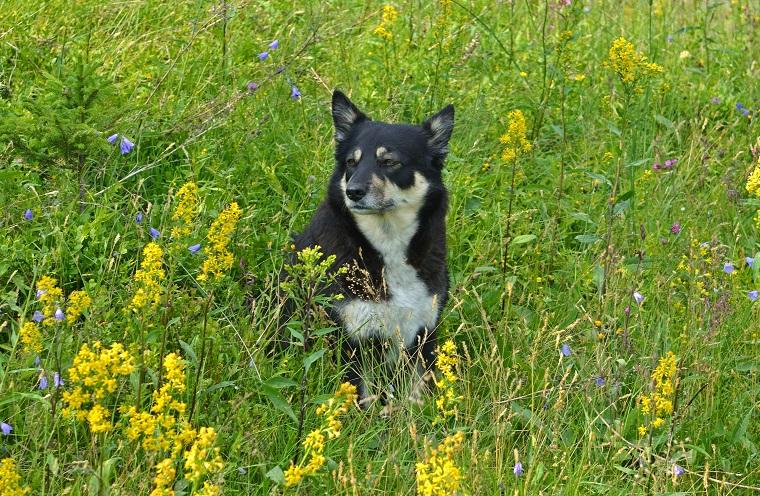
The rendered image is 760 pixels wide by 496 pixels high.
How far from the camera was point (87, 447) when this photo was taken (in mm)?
3139

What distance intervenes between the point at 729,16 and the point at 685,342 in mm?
4311

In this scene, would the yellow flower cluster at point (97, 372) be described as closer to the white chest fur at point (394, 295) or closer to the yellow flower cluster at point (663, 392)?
the yellow flower cluster at point (663, 392)

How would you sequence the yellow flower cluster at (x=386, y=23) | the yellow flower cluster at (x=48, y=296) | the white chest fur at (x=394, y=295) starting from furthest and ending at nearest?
the yellow flower cluster at (x=386, y=23) < the white chest fur at (x=394, y=295) < the yellow flower cluster at (x=48, y=296)

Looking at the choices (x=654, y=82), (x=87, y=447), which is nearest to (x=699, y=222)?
(x=654, y=82)

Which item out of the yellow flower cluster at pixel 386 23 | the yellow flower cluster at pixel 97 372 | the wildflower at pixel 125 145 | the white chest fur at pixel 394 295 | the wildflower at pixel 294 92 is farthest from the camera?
the yellow flower cluster at pixel 386 23

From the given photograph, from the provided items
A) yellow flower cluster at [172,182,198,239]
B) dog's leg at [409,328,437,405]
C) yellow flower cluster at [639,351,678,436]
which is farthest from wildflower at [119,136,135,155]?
yellow flower cluster at [639,351,678,436]

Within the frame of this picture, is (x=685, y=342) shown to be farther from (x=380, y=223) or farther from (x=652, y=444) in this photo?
(x=380, y=223)

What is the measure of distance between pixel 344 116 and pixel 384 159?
0.38 metres

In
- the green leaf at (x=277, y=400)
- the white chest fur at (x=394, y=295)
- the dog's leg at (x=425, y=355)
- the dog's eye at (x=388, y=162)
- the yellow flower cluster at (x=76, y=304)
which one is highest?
the yellow flower cluster at (x=76, y=304)

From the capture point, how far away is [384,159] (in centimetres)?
439

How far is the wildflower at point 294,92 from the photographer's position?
17.2 feet

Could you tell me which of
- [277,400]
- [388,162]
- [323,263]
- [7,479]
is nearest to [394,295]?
[388,162]

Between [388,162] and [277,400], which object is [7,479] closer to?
[277,400]

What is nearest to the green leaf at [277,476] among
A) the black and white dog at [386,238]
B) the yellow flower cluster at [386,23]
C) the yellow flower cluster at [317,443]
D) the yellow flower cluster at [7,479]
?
the yellow flower cluster at [317,443]
